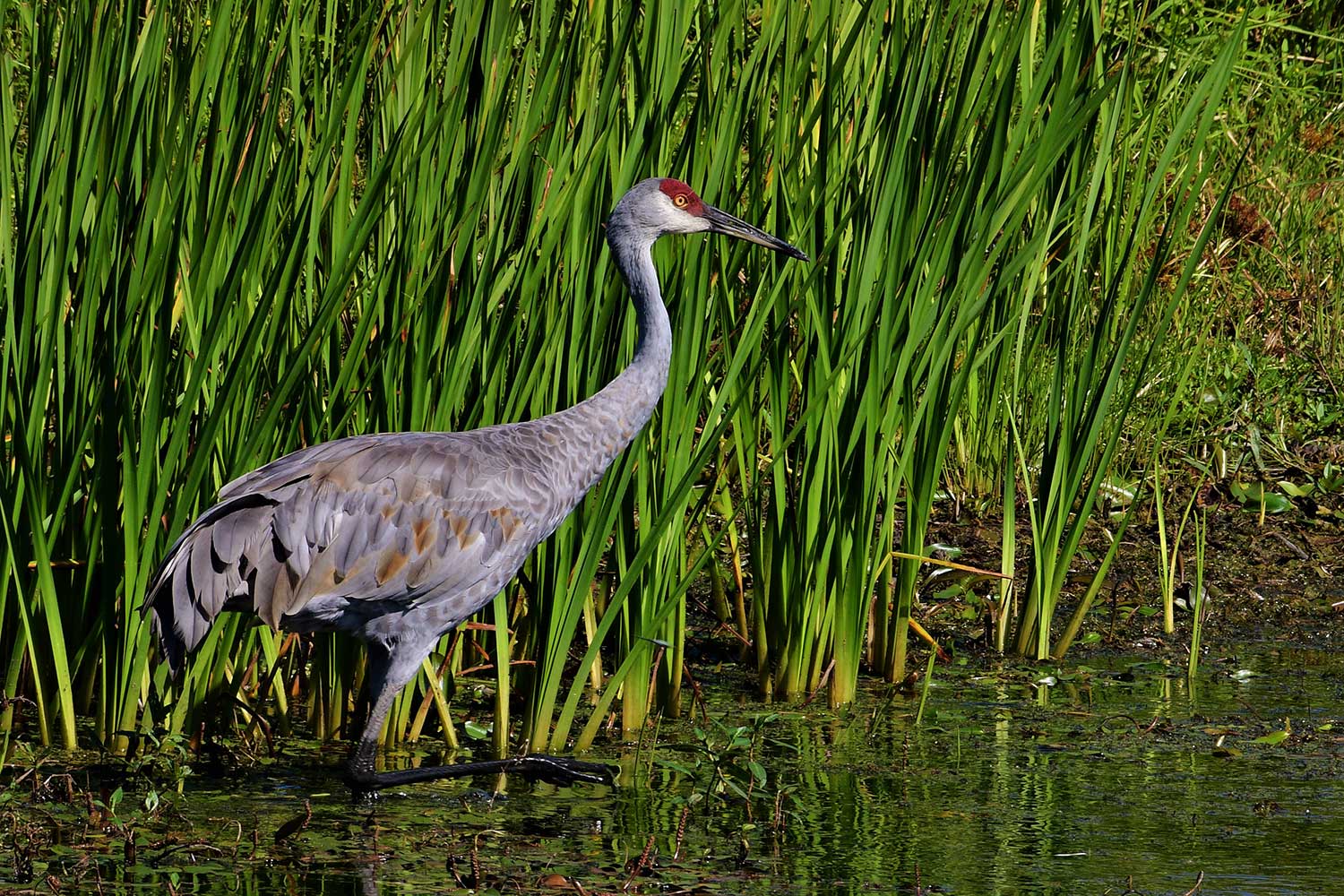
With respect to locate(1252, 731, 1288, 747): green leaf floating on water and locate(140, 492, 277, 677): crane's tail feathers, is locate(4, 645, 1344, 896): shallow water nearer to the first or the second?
locate(1252, 731, 1288, 747): green leaf floating on water

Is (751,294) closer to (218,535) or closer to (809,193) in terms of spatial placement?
(809,193)

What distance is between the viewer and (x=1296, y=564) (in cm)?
588

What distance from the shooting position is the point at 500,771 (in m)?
3.97

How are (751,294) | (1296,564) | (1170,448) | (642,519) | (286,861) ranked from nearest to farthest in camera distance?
1. (286,861)
2. (642,519)
3. (751,294)
4. (1296,564)
5. (1170,448)

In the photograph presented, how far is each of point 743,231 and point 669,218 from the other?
20 cm

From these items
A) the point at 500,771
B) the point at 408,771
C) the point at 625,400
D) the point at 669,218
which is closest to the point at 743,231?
the point at 669,218

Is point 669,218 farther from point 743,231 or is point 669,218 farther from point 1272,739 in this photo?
point 1272,739

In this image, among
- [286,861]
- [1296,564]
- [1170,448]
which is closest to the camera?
[286,861]

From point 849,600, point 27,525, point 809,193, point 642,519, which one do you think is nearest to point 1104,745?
point 849,600

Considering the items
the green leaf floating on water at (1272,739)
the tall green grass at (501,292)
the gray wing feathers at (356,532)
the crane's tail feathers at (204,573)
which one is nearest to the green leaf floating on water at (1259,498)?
the tall green grass at (501,292)

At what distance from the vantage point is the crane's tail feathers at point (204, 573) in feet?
12.4

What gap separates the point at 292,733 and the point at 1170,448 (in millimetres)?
3379

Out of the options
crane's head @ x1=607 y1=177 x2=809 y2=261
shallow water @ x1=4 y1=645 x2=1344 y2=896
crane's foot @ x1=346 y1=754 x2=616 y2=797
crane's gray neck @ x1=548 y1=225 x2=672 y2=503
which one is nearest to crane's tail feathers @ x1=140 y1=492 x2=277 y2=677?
shallow water @ x1=4 y1=645 x2=1344 y2=896

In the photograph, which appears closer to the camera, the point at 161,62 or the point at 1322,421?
the point at 161,62
